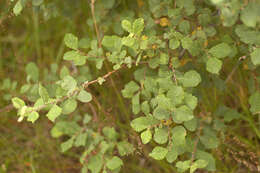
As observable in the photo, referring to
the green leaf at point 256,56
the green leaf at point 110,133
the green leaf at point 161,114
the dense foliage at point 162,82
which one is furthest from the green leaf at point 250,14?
the green leaf at point 110,133

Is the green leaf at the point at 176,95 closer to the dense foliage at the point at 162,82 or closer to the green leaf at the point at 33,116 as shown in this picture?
the dense foliage at the point at 162,82

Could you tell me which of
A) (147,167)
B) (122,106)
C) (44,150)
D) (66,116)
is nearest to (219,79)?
(122,106)

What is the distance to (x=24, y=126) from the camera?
2.37 m

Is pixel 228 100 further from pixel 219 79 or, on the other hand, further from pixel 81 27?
pixel 81 27

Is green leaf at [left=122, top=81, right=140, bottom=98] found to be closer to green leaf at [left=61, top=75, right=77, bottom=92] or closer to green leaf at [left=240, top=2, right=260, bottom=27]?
green leaf at [left=61, top=75, right=77, bottom=92]

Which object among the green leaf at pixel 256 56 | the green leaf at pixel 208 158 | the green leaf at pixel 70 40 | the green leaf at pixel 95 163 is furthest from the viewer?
the green leaf at pixel 95 163

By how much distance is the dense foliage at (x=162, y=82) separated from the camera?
1.22 m

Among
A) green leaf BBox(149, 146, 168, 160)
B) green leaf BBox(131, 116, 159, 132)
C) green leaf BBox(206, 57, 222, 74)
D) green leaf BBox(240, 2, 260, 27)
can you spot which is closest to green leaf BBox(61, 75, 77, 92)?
green leaf BBox(131, 116, 159, 132)

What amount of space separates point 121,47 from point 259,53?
57 centimetres

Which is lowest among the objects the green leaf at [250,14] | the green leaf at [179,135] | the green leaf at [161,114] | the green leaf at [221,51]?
the green leaf at [179,135]

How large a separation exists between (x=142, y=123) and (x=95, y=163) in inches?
21.5

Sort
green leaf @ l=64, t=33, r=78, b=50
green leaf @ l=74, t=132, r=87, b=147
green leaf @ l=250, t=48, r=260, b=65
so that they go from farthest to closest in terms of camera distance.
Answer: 1. green leaf @ l=74, t=132, r=87, b=147
2. green leaf @ l=64, t=33, r=78, b=50
3. green leaf @ l=250, t=48, r=260, b=65

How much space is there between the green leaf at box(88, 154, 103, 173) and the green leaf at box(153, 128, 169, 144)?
1.72 feet

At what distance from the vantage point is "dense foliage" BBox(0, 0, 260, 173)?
47.9 inches
